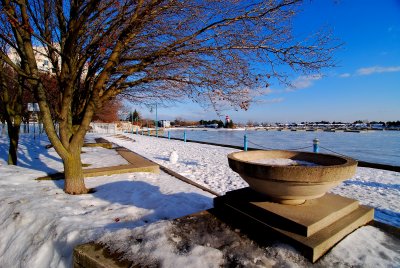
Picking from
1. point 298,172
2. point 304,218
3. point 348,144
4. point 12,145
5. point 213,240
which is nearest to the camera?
point 298,172

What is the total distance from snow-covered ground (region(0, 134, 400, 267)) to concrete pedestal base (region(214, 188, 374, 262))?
12cm

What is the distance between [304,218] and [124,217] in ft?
9.17

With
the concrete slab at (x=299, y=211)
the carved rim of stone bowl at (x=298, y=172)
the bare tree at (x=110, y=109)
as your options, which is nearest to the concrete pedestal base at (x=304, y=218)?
the concrete slab at (x=299, y=211)

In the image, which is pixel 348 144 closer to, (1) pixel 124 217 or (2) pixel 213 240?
(1) pixel 124 217

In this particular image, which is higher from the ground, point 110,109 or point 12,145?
point 110,109

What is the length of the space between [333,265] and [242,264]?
0.84 metres

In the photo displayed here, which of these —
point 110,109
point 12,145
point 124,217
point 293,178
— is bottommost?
point 124,217

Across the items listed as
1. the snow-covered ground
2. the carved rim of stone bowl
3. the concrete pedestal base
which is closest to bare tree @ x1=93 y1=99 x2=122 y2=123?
the snow-covered ground

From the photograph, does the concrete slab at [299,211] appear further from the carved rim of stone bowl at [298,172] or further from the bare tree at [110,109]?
the bare tree at [110,109]

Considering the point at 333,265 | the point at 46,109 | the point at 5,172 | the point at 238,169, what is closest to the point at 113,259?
the point at 238,169

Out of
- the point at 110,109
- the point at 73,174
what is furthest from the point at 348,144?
the point at 73,174

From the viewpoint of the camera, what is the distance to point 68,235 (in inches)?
124

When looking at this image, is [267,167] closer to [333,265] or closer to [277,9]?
[333,265]

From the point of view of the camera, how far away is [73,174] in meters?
5.12
